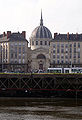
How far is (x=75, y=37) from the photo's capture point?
191 m

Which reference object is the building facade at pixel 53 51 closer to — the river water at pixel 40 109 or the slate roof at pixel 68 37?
the slate roof at pixel 68 37

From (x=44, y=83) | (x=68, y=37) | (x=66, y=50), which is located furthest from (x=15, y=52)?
(x=44, y=83)

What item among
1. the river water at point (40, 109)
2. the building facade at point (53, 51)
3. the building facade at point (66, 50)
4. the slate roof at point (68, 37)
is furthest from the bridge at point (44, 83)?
the slate roof at point (68, 37)

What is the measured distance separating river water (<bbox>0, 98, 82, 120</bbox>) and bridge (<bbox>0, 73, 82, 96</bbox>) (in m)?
5.29

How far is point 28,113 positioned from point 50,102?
54.1 ft

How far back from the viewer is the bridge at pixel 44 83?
10312 centimetres

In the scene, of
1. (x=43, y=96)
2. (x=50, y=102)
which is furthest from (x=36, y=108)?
(x=43, y=96)

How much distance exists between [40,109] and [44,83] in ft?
82.6

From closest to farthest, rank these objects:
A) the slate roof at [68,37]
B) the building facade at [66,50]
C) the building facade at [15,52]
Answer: the building facade at [66,50] → the slate roof at [68,37] → the building facade at [15,52]

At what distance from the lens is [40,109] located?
79875mm

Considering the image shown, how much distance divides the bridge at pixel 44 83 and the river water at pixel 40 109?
529cm

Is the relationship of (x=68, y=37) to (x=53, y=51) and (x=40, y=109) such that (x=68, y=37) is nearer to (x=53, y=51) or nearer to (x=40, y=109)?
(x=53, y=51)

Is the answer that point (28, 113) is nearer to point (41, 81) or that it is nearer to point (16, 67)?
point (41, 81)

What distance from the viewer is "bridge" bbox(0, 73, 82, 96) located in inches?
4060
